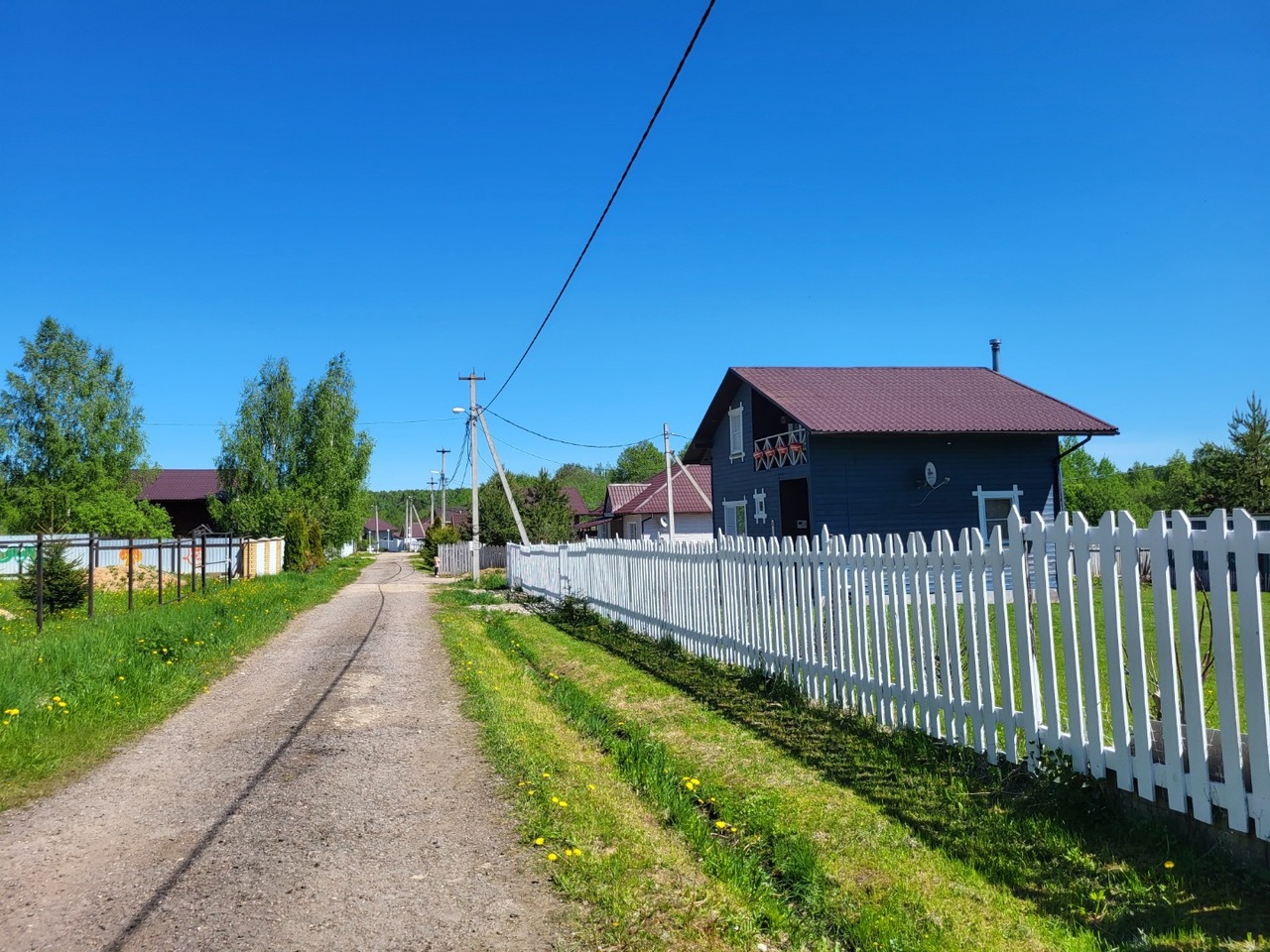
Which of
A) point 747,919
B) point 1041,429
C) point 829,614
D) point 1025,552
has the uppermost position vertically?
point 1041,429

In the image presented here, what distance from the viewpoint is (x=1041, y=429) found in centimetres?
2064

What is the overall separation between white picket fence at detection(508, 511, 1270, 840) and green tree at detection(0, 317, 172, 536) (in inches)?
1759

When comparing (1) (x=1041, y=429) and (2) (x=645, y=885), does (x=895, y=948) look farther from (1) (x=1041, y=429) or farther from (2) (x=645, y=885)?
(1) (x=1041, y=429)

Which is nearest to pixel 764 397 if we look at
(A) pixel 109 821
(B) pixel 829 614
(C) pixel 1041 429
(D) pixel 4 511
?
(C) pixel 1041 429

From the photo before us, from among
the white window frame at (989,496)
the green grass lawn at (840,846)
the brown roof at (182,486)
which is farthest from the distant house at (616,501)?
the green grass lawn at (840,846)

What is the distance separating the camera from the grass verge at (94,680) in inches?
240

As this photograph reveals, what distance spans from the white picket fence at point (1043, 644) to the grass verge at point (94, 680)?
5680mm

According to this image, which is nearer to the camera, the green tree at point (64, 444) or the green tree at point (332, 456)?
the green tree at point (64, 444)

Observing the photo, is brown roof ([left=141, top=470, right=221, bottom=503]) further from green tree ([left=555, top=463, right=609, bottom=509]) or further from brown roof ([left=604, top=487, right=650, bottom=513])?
green tree ([left=555, top=463, right=609, bottom=509])

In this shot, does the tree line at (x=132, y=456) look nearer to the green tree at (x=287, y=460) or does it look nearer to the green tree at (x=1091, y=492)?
the green tree at (x=287, y=460)

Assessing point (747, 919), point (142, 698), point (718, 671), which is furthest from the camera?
point (718, 671)

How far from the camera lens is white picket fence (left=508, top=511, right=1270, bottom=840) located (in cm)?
358

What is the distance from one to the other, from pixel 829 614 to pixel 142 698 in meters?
6.44

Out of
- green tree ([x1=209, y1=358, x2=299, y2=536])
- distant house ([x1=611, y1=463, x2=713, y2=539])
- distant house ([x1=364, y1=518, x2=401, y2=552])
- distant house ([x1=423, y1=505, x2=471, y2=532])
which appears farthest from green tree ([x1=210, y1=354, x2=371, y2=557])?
distant house ([x1=364, y1=518, x2=401, y2=552])
